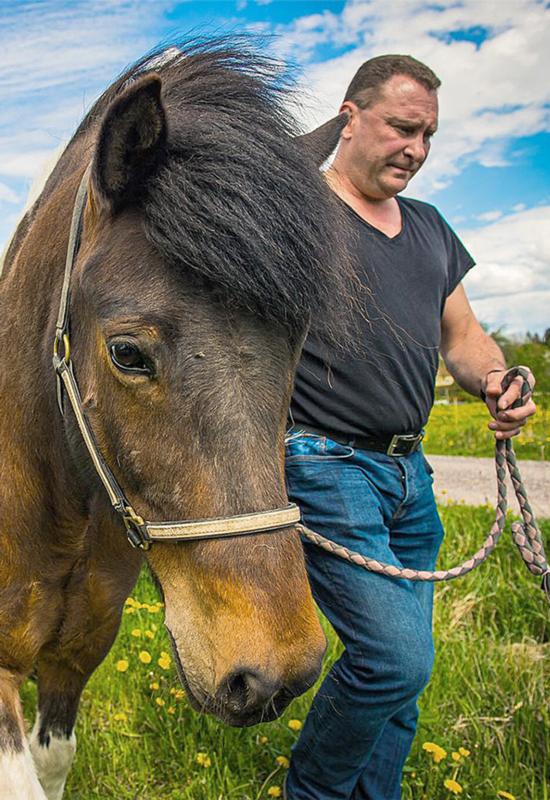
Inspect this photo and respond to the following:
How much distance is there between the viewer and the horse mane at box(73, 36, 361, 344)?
79.2 inches

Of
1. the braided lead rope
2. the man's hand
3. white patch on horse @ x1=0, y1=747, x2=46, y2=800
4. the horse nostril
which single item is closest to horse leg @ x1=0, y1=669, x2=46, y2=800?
white patch on horse @ x1=0, y1=747, x2=46, y2=800

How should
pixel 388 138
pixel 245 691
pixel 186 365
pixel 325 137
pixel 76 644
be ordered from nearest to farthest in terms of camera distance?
pixel 245 691, pixel 186 365, pixel 325 137, pixel 76 644, pixel 388 138

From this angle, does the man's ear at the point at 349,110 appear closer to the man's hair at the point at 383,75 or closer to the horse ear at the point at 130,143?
the man's hair at the point at 383,75

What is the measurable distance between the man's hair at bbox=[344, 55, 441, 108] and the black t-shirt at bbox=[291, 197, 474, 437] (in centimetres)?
55

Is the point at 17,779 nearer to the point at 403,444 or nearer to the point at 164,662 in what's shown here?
the point at 164,662

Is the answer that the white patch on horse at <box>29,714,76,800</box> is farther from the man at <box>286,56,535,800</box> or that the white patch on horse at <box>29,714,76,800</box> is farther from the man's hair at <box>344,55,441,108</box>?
the man's hair at <box>344,55,441,108</box>

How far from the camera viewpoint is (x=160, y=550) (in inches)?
81.9

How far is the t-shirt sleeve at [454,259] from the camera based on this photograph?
3621 mm

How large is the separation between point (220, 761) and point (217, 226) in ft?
8.53

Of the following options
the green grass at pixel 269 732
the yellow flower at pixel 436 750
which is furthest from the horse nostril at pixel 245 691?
the yellow flower at pixel 436 750

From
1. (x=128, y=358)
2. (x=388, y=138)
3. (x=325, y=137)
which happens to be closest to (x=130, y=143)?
(x=128, y=358)

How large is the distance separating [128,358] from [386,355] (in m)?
1.40

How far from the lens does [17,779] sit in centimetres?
231

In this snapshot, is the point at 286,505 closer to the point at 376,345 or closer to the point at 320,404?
the point at 320,404
